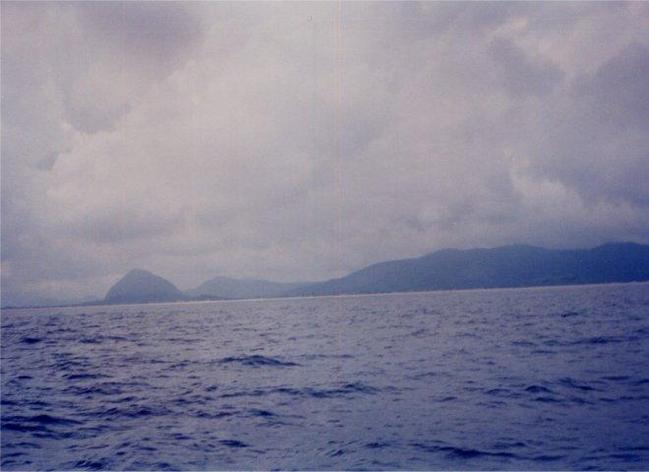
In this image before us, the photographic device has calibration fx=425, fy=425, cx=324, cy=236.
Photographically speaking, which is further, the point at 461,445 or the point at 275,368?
the point at 275,368

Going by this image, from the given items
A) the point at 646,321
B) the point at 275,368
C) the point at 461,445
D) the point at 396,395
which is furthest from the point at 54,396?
the point at 646,321

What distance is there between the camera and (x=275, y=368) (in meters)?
23.9

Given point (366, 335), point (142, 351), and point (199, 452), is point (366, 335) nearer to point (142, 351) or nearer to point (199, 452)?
point (142, 351)

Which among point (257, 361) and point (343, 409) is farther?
point (257, 361)

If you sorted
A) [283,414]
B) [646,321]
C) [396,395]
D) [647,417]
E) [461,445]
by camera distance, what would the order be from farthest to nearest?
[646,321], [396,395], [283,414], [647,417], [461,445]

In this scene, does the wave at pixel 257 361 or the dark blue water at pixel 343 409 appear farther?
the wave at pixel 257 361

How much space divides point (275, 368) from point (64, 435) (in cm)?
1204

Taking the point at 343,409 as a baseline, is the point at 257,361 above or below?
below

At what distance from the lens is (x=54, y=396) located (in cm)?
1864

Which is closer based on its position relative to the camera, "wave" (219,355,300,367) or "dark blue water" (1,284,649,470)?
"dark blue water" (1,284,649,470)

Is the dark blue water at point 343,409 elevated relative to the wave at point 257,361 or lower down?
elevated

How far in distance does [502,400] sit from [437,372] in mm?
5737

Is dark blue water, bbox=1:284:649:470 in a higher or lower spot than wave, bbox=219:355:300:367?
higher

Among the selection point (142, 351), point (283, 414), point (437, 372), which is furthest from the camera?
point (142, 351)
